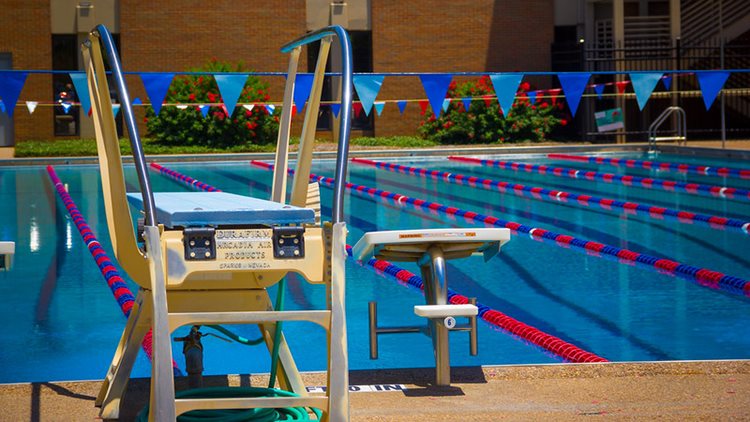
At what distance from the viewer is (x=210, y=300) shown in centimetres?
416

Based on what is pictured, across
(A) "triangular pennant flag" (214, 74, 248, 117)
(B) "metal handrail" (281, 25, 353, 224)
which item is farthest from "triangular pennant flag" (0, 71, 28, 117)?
(B) "metal handrail" (281, 25, 353, 224)

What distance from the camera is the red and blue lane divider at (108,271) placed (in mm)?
6750

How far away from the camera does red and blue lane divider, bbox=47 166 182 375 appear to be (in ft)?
22.1

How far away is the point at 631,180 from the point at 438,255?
1362 centimetres

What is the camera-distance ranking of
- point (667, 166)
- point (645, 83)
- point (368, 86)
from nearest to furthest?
point (368, 86) → point (645, 83) → point (667, 166)

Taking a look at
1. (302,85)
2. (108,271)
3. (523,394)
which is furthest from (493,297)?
(302,85)

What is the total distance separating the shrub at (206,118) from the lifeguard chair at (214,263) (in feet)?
67.2

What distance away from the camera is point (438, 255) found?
15.3 ft

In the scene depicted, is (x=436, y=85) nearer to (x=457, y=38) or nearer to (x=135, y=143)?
(x=135, y=143)

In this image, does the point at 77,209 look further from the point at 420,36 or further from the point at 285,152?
the point at 420,36

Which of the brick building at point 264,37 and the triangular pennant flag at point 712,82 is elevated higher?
the brick building at point 264,37

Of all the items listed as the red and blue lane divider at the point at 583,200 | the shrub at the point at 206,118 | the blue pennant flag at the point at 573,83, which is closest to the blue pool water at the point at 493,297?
the red and blue lane divider at the point at 583,200

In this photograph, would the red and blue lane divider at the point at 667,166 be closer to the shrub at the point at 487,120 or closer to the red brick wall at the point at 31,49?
the shrub at the point at 487,120

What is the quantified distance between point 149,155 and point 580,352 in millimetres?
18746
